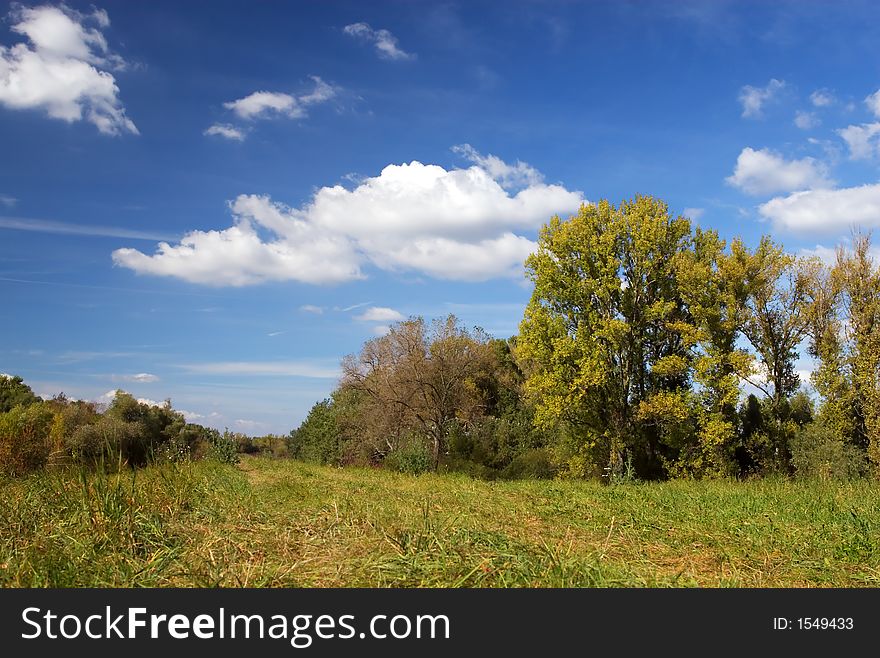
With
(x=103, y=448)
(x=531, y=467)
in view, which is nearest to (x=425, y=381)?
(x=531, y=467)

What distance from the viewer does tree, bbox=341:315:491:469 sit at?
34.2m

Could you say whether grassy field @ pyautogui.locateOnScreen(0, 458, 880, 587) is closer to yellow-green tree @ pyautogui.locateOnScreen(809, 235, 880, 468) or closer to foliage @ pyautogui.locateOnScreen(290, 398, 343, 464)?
yellow-green tree @ pyautogui.locateOnScreen(809, 235, 880, 468)

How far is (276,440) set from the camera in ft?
276

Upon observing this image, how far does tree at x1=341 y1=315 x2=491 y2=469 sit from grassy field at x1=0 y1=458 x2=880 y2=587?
2435cm

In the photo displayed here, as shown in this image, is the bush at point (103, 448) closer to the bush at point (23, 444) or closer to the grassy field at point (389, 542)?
the grassy field at point (389, 542)

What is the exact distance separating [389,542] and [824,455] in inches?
816

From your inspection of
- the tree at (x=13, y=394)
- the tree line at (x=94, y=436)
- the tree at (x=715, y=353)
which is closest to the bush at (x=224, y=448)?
the tree line at (x=94, y=436)

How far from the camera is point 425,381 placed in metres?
34.4

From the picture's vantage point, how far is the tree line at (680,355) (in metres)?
22.1

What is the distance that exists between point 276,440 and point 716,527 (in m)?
81.5

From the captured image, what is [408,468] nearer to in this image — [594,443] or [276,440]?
[594,443]

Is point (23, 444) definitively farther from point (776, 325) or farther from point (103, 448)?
point (776, 325)
